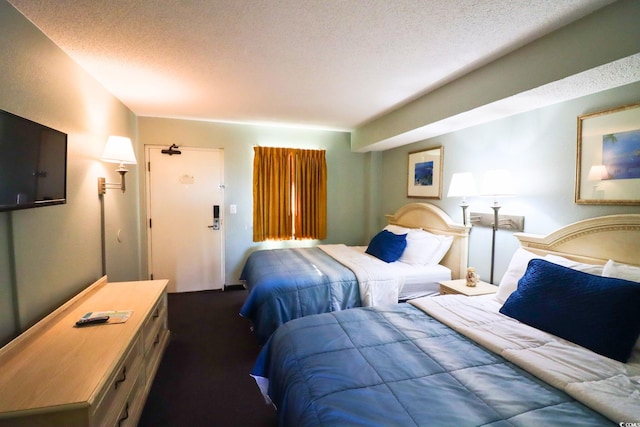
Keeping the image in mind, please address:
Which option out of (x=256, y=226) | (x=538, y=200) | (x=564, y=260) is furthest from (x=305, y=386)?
(x=256, y=226)

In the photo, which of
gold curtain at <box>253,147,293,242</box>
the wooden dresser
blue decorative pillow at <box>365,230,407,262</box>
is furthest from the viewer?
gold curtain at <box>253,147,293,242</box>

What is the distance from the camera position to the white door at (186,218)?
4004 millimetres

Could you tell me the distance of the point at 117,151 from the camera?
8.13 feet

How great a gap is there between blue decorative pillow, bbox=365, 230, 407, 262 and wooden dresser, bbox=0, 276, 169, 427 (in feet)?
7.69

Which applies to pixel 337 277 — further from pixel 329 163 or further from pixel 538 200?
pixel 329 163

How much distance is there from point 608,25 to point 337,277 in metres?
2.45

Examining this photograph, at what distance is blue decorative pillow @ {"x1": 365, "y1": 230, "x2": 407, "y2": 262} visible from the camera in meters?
3.33

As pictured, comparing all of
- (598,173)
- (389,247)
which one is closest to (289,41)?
(598,173)

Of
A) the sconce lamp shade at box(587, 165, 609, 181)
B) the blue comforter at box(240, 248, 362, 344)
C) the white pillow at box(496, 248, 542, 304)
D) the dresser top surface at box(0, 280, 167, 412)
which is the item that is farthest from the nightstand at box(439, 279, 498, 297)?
the dresser top surface at box(0, 280, 167, 412)

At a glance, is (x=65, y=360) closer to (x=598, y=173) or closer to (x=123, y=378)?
(x=123, y=378)

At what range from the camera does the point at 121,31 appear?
5.94 feet

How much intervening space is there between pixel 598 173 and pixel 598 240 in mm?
456

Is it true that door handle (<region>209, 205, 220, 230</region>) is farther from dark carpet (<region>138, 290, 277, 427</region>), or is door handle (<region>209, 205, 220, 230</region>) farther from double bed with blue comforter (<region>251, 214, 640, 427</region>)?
double bed with blue comforter (<region>251, 214, 640, 427</region>)

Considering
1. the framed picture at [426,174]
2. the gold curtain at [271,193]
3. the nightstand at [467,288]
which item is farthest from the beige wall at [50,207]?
the framed picture at [426,174]
